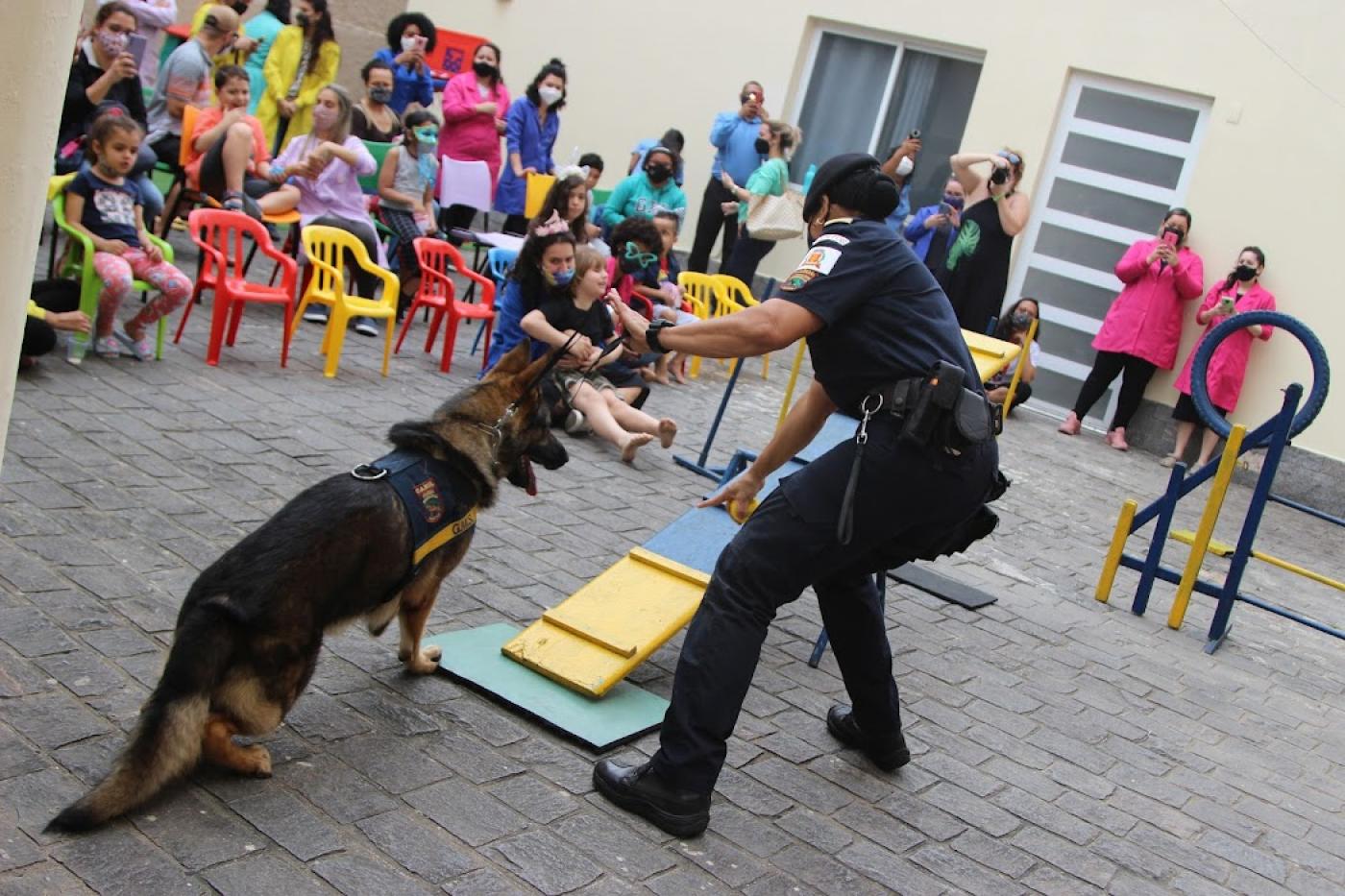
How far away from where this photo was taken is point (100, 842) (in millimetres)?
3238

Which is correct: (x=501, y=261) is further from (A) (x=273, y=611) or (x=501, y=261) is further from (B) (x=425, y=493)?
(A) (x=273, y=611)

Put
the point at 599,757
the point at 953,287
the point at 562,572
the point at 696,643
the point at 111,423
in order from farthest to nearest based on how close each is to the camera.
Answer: the point at 953,287 < the point at 111,423 < the point at 562,572 < the point at 599,757 < the point at 696,643

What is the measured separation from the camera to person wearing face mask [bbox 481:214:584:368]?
823 cm

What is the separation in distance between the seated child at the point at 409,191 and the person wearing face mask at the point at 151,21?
8.78 ft

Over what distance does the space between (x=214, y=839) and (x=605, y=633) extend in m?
1.76

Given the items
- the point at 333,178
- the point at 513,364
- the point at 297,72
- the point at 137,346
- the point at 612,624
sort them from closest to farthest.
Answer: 1. the point at 513,364
2. the point at 612,624
3. the point at 137,346
4. the point at 333,178
5. the point at 297,72

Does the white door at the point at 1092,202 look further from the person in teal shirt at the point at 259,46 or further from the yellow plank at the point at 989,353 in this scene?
the person in teal shirt at the point at 259,46

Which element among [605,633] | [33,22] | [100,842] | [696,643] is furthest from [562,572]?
[33,22]

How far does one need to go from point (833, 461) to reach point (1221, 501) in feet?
13.3

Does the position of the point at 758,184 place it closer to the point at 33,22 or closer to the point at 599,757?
the point at 599,757

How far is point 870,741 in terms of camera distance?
185 inches

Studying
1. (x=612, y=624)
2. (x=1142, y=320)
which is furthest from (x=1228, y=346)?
(x=612, y=624)

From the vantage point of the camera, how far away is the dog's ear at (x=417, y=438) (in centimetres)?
417

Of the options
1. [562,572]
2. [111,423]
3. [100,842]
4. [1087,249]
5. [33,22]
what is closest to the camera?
[33,22]
